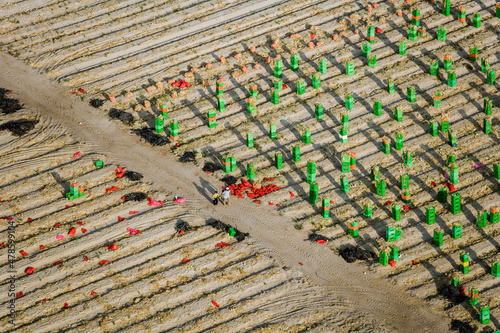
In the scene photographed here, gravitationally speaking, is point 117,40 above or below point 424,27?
above

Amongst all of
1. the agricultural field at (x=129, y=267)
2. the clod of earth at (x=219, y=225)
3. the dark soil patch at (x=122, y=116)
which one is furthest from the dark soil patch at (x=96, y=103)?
the clod of earth at (x=219, y=225)

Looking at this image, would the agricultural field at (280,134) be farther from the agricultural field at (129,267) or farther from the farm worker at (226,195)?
the farm worker at (226,195)

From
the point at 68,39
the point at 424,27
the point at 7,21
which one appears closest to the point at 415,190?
the point at 424,27

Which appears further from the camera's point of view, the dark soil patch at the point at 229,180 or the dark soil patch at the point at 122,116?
the dark soil patch at the point at 122,116

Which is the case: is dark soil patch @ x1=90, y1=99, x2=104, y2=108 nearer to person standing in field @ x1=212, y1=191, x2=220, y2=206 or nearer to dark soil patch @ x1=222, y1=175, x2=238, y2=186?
dark soil patch @ x1=222, y1=175, x2=238, y2=186

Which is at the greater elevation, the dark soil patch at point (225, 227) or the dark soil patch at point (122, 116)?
the dark soil patch at point (122, 116)

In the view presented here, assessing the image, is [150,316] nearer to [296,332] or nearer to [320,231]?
[296,332]

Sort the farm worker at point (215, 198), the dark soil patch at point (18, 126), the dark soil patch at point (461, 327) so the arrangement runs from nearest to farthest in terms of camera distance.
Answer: the dark soil patch at point (461, 327) → the farm worker at point (215, 198) → the dark soil patch at point (18, 126)

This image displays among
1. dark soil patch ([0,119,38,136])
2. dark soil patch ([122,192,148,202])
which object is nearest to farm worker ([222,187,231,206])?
dark soil patch ([122,192,148,202])
